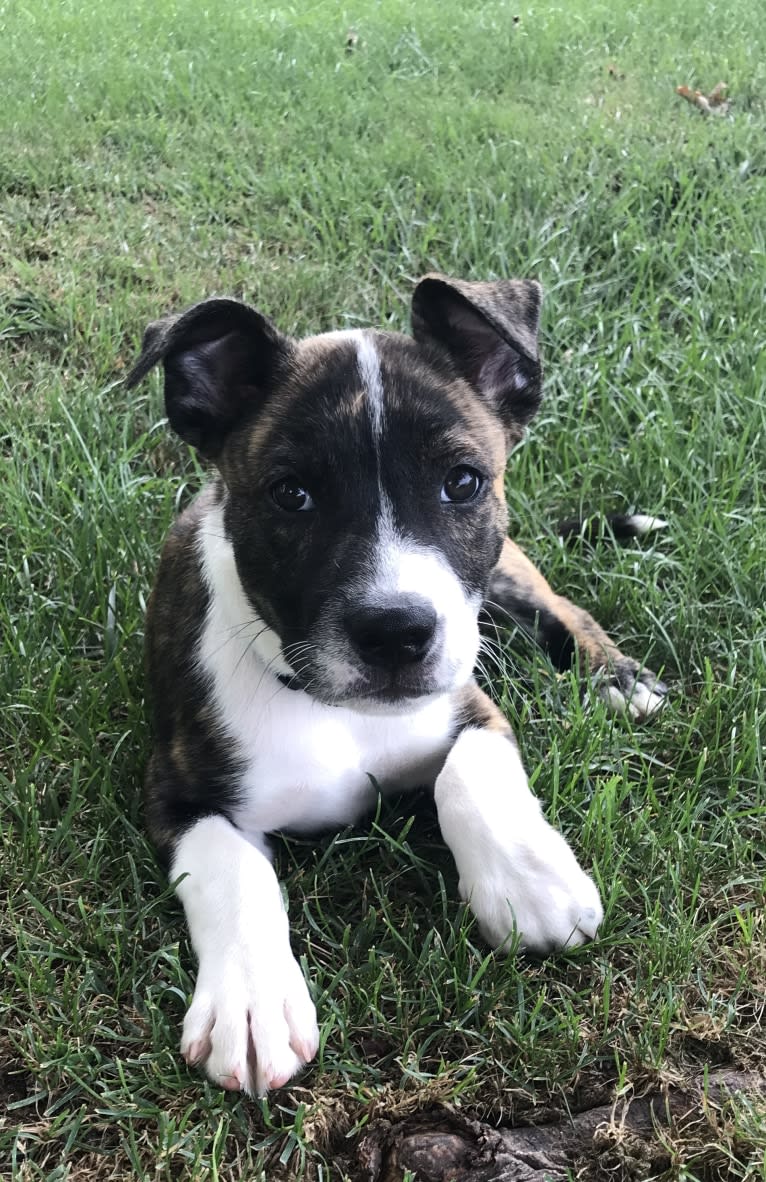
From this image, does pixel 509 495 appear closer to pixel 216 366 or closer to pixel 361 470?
pixel 216 366

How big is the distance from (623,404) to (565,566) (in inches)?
44.1

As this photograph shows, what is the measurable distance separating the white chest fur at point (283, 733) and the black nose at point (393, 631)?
0.45 meters

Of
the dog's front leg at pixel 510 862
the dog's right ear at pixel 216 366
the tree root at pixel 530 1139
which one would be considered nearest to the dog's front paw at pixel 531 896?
the dog's front leg at pixel 510 862

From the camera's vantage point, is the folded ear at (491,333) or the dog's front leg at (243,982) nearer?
the dog's front leg at (243,982)

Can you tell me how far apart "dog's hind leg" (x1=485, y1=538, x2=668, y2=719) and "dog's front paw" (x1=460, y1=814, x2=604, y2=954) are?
1.05 meters

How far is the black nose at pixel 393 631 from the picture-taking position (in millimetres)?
2529

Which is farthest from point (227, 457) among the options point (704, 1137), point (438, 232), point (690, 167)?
point (690, 167)

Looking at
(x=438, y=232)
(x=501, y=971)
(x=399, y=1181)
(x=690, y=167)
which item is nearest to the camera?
(x=399, y=1181)

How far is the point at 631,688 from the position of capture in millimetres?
3723

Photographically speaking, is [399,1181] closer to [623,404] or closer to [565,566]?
[565,566]

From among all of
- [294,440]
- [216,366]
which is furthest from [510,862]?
[216,366]

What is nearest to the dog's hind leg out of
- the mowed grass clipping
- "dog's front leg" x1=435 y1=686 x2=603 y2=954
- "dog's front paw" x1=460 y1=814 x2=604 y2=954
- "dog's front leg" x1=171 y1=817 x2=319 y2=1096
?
the mowed grass clipping

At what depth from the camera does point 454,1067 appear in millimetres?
2531

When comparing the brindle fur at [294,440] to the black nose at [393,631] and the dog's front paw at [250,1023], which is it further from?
the dog's front paw at [250,1023]
